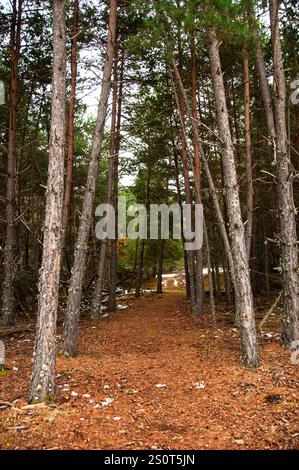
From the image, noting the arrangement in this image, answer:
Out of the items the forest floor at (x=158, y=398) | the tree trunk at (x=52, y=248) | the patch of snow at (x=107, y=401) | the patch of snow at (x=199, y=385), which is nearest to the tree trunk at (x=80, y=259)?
the forest floor at (x=158, y=398)

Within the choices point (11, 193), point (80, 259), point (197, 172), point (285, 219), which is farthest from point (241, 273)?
point (11, 193)

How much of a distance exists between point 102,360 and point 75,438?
3940 mm

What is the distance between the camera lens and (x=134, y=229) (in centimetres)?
2650

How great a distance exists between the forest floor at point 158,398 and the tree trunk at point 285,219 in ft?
2.72

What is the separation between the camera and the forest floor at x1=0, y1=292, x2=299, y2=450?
4.58 m

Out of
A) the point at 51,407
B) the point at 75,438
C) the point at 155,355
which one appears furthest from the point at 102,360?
the point at 75,438

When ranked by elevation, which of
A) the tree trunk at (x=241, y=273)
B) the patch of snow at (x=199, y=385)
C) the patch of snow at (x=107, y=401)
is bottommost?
the patch of snow at (x=199, y=385)

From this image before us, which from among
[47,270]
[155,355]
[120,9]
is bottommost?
[155,355]

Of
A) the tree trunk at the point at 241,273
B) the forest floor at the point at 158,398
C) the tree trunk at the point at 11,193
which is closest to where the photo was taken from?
the forest floor at the point at 158,398

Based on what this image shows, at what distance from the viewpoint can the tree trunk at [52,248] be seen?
5.75m

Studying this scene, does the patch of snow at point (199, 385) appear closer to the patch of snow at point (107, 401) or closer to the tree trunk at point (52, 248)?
the patch of snow at point (107, 401)

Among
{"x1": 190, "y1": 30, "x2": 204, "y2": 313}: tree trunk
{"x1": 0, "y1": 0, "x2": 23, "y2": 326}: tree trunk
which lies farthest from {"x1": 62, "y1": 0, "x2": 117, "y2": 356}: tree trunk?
{"x1": 190, "y1": 30, "x2": 204, "y2": 313}: tree trunk
